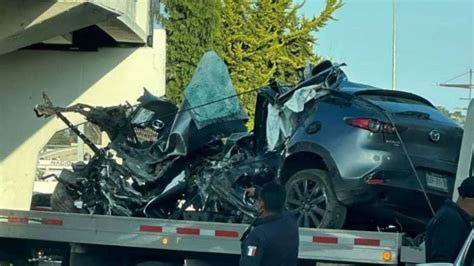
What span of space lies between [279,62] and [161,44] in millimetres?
21072

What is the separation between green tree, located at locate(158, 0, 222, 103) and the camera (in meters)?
34.0

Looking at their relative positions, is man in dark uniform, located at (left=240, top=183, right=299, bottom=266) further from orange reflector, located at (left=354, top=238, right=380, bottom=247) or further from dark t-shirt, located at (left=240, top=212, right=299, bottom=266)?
orange reflector, located at (left=354, top=238, right=380, bottom=247)

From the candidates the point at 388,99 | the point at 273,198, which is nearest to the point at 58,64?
the point at 388,99

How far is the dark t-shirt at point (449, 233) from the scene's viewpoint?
5711 millimetres

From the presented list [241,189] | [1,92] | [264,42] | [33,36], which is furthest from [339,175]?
[264,42]

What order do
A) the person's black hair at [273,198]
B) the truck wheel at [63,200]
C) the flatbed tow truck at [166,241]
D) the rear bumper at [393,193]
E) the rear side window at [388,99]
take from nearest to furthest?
the person's black hair at [273,198] → the flatbed tow truck at [166,241] → the rear bumper at [393,193] → the rear side window at [388,99] → the truck wheel at [63,200]

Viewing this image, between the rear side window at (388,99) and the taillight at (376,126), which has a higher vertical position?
the rear side window at (388,99)

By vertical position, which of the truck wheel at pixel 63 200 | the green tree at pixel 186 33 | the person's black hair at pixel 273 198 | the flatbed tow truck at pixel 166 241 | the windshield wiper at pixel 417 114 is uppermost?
the green tree at pixel 186 33

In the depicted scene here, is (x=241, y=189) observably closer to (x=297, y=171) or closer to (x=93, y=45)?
(x=297, y=171)

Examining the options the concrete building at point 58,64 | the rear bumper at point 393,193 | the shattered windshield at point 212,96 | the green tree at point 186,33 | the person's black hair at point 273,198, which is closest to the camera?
the person's black hair at point 273,198

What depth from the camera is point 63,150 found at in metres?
14.8

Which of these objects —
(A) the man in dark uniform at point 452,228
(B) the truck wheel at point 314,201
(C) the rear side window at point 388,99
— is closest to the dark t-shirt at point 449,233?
(A) the man in dark uniform at point 452,228

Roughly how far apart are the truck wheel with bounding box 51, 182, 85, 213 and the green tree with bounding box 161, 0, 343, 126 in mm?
22982

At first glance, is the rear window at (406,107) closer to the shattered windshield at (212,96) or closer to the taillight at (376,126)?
the taillight at (376,126)
